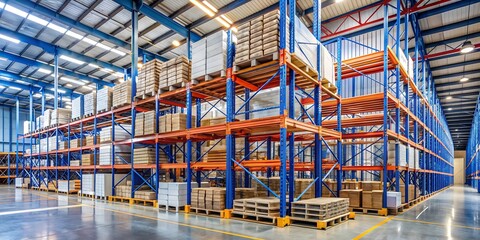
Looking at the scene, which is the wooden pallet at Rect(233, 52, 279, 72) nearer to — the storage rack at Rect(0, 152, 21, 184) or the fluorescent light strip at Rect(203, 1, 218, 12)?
the fluorescent light strip at Rect(203, 1, 218, 12)

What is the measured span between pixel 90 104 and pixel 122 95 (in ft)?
12.5

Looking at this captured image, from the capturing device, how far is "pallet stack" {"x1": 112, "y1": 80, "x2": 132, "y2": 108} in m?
13.8

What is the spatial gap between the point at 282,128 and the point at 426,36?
1612 centimetres

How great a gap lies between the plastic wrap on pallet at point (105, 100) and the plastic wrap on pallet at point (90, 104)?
30.9 inches

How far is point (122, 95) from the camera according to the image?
14.1 metres

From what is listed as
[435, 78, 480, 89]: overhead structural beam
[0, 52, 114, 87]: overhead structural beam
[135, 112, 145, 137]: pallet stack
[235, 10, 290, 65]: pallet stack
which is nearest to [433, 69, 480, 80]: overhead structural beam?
[435, 78, 480, 89]: overhead structural beam

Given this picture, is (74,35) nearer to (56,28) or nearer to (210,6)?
(56,28)

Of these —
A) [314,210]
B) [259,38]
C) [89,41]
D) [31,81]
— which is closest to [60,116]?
[89,41]

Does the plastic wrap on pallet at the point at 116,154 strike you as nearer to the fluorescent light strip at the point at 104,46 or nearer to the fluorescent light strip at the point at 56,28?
the fluorescent light strip at the point at 56,28

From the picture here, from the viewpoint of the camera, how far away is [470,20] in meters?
16.2

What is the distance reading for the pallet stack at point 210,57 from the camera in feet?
30.5

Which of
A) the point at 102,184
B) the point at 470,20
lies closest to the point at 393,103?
the point at 470,20

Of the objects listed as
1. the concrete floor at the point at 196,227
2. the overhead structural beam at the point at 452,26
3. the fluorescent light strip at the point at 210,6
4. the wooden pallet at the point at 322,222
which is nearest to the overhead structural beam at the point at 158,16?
the fluorescent light strip at the point at 210,6

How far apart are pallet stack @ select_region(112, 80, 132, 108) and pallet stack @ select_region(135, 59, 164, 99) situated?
1014 mm
